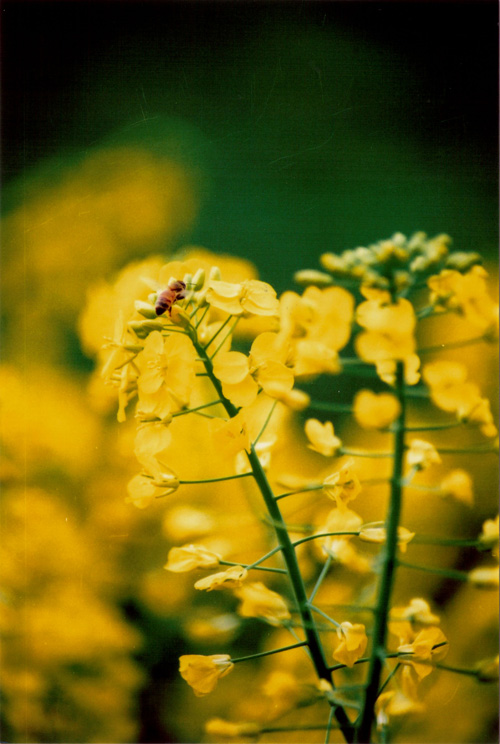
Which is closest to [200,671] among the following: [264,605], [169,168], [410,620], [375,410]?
[264,605]

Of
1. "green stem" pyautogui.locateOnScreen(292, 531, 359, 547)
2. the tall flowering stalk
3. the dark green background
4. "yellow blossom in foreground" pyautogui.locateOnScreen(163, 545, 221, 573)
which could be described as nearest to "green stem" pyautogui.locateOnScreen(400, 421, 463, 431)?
the tall flowering stalk

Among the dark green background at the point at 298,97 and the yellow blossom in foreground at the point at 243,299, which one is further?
the dark green background at the point at 298,97

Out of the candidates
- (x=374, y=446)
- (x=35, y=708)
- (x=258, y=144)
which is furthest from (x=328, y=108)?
(x=35, y=708)

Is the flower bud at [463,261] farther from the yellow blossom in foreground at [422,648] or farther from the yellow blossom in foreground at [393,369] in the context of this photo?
the yellow blossom in foreground at [422,648]

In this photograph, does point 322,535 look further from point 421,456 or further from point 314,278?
point 314,278

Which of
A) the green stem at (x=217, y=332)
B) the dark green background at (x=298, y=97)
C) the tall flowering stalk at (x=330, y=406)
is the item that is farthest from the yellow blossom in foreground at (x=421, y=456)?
the dark green background at (x=298, y=97)

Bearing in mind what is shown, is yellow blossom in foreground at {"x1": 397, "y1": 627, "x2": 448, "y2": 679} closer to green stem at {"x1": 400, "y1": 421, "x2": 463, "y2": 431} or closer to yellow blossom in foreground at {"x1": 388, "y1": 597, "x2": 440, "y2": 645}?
yellow blossom in foreground at {"x1": 388, "y1": 597, "x2": 440, "y2": 645}

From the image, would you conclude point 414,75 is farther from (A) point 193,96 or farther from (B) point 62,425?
(B) point 62,425
